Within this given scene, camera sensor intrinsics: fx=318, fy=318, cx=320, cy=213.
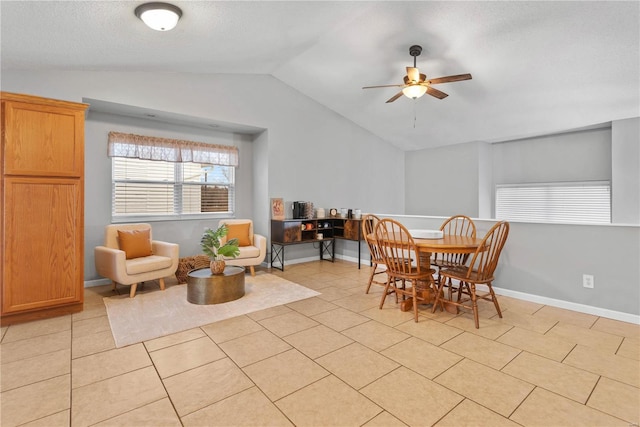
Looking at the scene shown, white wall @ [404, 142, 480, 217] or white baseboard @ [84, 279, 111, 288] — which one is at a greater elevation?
white wall @ [404, 142, 480, 217]

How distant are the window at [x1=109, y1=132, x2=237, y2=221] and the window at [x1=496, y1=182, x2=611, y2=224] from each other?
4835mm

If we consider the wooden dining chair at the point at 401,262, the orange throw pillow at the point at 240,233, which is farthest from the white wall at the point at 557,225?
the orange throw pillow at the point at 240,233

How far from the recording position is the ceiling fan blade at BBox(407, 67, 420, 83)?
3.47m

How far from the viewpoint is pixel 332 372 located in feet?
7.04

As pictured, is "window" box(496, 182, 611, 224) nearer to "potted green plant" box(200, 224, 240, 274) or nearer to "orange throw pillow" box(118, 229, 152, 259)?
"potted green plant" box(200, 224, 240, 274)

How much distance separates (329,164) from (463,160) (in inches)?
109

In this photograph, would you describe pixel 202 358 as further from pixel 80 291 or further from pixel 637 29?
pixel 637 29

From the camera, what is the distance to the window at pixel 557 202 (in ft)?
17.3

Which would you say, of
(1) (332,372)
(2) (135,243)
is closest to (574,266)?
(1) (332,372)

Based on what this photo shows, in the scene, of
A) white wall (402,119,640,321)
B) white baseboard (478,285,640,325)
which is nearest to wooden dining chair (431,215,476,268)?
white wall (402,119,640,321)

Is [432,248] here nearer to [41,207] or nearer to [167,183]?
[41,207]

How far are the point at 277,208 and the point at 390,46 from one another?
296cm

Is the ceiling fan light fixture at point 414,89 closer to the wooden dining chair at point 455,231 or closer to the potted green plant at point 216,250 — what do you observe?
the wooden dining chair at point 455,231

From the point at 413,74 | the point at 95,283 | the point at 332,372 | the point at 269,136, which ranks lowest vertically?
the point at 332,372
